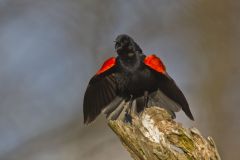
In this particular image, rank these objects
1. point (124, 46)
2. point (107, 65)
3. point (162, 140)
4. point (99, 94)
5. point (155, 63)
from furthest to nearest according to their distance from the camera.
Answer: point (99, 94), point (124, 46), point (107, 65), point (155, 63), point (162, 140)

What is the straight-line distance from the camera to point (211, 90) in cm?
607

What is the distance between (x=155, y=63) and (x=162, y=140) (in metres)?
1.48

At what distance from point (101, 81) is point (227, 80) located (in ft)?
4.57

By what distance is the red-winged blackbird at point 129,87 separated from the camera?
517cm

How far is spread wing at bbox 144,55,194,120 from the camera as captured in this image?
16.2 ft

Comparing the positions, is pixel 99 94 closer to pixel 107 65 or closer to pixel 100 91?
pixel 100 91

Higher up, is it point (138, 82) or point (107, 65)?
point (107, 65)

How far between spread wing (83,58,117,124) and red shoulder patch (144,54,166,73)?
1.09ft

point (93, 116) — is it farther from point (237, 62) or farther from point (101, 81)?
point (237, 62)

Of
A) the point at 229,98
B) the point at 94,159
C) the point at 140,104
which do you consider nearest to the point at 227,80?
the point at 229,98

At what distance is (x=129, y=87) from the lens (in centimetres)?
519

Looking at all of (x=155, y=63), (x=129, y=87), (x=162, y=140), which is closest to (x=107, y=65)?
(x=129, y=87)

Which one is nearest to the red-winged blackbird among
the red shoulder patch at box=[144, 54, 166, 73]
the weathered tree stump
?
the red shoulder patch at box=[144, 54, 166, 73]

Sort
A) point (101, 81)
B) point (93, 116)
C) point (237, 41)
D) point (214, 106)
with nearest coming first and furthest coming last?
point (93, 116) → point (101, 81) → point (214, 106) → point (237, 41)
